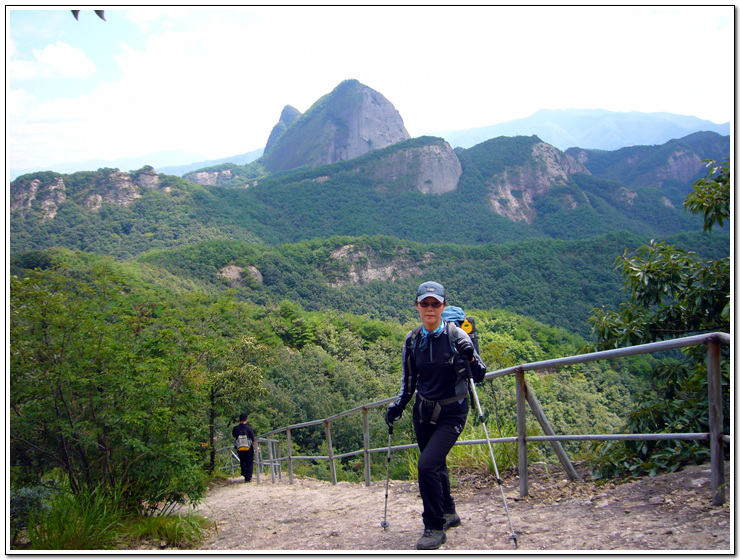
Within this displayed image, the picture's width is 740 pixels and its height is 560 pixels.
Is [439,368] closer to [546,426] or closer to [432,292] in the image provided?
[432,292]

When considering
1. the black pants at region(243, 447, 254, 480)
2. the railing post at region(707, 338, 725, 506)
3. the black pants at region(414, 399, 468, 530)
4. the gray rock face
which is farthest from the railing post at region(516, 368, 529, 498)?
the gray rock face

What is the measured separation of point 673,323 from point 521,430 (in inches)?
101

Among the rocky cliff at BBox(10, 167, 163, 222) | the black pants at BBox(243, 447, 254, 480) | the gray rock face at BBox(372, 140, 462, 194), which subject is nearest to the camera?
the black pants at BBox(243, 447, 254, 480)

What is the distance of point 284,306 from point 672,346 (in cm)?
5929

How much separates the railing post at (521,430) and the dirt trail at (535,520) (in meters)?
0.10

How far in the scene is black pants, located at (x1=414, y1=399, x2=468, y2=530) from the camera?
2.99 m

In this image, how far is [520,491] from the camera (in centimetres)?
374

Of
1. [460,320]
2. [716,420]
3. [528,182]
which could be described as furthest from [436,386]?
[528,182]

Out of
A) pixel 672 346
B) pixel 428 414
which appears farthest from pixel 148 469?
pixel 672 346

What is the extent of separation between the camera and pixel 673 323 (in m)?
5.29

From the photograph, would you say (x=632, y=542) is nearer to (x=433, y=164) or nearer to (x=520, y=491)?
(x=520, y=491)

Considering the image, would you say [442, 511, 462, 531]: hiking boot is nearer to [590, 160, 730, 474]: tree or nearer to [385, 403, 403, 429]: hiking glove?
[385, 403, 403, 429]: hiking glove

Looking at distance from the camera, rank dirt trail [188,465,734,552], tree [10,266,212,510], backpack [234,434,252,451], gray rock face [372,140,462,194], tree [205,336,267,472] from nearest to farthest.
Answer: dirt trail [188,465,734,552] < tree [10,266,212,510] < backpack [234,434,252,451] < tree [205,336,267,472] < gray rock face [372,140,462,194]

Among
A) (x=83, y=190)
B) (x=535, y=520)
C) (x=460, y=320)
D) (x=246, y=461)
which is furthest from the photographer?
(x=83, y=190)
